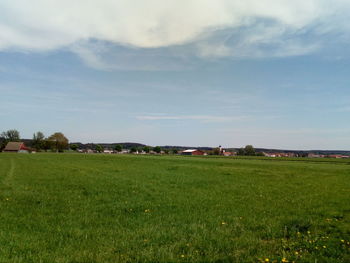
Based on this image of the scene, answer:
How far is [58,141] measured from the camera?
152625 millimetres

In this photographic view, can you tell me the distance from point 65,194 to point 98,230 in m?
7.40

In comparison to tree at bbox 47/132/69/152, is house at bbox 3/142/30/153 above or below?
below

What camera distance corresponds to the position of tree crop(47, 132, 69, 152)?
152 meters

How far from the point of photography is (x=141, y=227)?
8.88 metres

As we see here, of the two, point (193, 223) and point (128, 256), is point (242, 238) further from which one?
point (128, 256)

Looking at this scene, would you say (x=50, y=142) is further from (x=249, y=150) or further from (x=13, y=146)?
(x=249, y=150)

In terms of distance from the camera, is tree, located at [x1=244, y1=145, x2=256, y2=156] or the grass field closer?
the grass field

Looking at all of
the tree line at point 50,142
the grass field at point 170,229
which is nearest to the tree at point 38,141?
the tree line at point 50,142

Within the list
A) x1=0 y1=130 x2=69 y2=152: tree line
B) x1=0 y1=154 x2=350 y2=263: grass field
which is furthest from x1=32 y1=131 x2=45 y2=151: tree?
x1=0 y1=154 x2=350 y2=263: grass field

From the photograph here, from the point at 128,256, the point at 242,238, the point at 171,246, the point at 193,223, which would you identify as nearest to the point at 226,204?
the point at 193,223

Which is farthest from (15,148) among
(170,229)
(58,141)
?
(170,229)

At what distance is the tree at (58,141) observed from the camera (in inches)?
5977

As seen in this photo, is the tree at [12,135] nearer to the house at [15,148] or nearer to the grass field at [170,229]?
the house at [15,148]

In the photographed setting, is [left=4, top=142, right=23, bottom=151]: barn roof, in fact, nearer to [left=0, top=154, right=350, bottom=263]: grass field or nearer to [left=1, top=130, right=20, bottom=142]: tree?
[left=1, top=130, right=20, bottom=142]: tree
